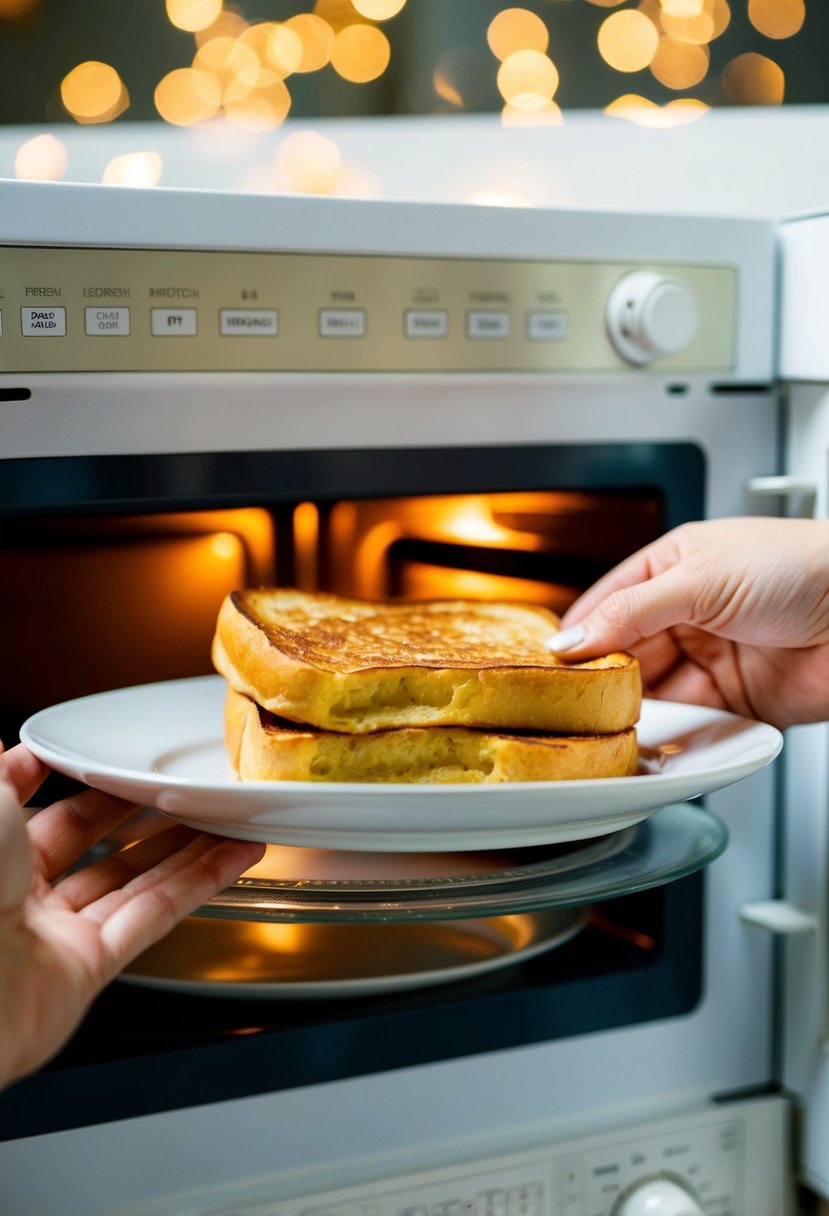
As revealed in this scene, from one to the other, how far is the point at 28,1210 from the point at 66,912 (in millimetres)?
242

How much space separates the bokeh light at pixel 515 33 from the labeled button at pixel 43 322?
2.45ft

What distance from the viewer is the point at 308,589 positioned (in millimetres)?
874

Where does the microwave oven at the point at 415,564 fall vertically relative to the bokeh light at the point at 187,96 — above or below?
below

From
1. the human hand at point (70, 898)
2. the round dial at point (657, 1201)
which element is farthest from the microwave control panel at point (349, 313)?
the round dial at point (657, 1201)

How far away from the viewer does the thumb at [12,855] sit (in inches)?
19.9

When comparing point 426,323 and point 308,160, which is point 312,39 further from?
point 426,323

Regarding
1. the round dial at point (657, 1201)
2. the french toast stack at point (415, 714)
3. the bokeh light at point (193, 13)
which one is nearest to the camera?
the french toast stack at point (415, 714)

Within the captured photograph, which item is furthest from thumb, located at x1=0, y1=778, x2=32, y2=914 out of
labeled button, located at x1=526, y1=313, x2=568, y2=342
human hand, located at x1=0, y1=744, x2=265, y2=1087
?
labeled button, located at x1=526, y1=313, x2=568, y2=342

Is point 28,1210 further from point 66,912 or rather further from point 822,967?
point 822,967

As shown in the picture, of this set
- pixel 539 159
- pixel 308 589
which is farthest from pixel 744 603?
pixel 539 159

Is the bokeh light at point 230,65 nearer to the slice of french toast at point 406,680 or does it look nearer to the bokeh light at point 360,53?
the bokeh light at point 360,53

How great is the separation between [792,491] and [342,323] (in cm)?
36

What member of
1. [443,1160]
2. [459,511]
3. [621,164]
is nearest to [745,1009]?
[443,1160]

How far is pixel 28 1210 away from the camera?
699 millimetres
